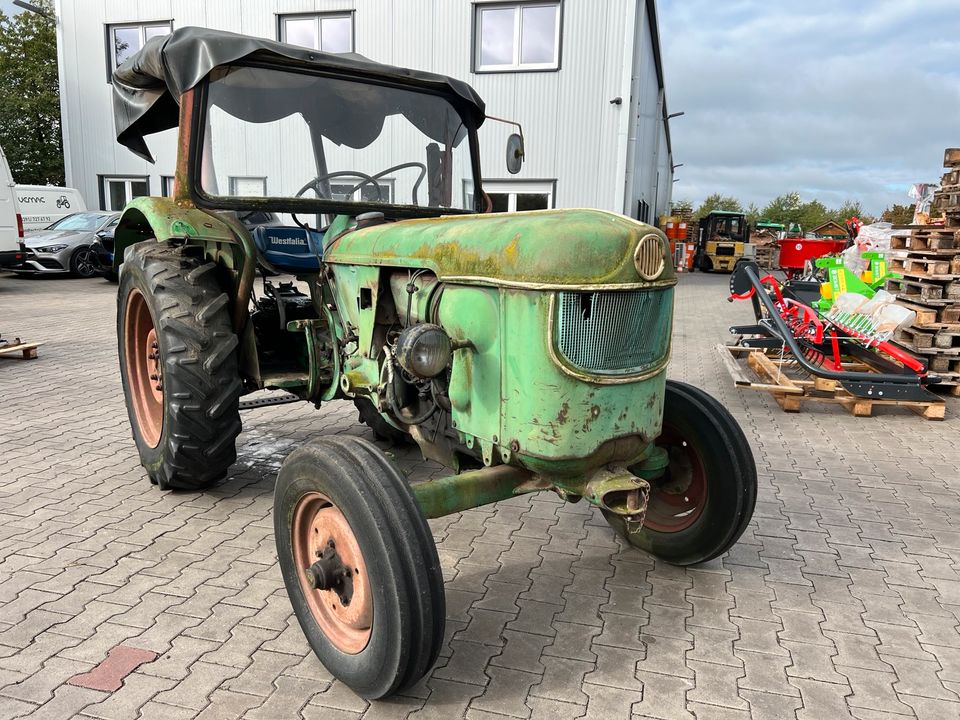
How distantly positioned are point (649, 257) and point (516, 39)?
41.1ft

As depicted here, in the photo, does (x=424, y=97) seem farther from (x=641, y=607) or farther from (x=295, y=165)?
(x=641, y=607)

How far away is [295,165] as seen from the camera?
3.55 meters

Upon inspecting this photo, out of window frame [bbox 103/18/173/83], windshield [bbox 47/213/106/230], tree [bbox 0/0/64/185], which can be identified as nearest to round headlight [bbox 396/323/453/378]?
windshield [bbox 47/213/106/230]

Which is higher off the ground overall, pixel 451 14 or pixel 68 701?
pixel 451 14

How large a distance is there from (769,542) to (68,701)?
2.87m

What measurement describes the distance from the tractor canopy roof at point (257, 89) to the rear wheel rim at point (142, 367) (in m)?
0.98

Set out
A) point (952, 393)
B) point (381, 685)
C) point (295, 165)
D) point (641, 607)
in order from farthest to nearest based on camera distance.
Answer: point (952, 393) < point (295, 165) < point (641, 607) < point (381, 685)

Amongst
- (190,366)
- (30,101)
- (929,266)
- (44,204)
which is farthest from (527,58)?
(30,101)

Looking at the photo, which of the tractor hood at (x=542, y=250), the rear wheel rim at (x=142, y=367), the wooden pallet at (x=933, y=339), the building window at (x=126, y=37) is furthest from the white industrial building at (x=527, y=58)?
the tractor hood at (x=542, y=250)

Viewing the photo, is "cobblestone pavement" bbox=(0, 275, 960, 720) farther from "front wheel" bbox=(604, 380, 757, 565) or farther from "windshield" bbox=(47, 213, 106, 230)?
"windshield" bbox=(47, 213, 106, 230)

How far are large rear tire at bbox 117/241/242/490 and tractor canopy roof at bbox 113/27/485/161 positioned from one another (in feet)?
2.54

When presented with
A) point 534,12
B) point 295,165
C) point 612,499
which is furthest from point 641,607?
point 534,12

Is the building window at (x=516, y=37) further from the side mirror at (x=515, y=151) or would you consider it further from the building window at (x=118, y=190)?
the side mirror at (x=515, y=151)

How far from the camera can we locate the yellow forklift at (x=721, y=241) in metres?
24.2
